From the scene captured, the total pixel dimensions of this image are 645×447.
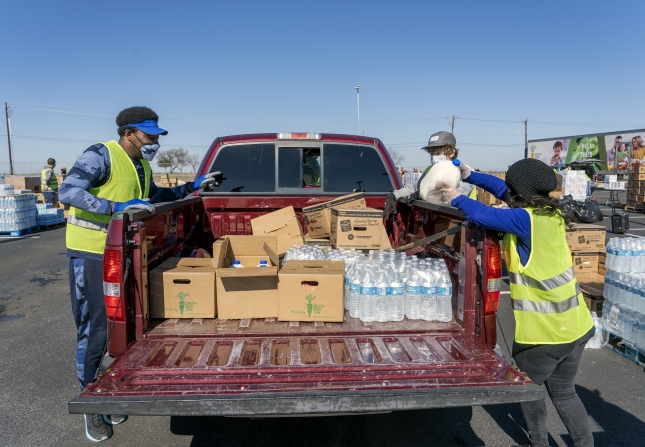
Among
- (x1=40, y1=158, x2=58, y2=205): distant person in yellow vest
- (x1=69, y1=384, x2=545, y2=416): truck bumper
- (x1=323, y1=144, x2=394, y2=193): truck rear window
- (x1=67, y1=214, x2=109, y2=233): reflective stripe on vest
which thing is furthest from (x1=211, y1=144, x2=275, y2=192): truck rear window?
(x1=40, y1=158, x2=58, y2=205): distant person in yellow vest

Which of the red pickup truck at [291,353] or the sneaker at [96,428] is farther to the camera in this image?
the sneaker at [96,428]

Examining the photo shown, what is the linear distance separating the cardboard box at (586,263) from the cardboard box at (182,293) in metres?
5.70

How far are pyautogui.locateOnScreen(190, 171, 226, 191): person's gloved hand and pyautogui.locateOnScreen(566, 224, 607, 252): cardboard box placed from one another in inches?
196

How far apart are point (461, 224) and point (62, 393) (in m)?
3.71

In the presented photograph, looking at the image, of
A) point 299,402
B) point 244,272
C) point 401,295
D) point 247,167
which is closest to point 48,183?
point 247,167

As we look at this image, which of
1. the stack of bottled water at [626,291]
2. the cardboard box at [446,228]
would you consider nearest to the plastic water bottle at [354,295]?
the cardboard box at [446,228]

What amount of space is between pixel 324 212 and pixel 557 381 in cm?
267

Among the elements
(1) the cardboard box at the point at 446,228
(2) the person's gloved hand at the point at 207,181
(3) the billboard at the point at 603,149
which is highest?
(3) the billboard at the point at 603,149

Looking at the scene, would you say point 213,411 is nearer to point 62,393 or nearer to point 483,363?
point 483,363

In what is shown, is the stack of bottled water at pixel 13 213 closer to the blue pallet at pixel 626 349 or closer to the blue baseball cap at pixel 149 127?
the blue baseball cap at pixel 149 127

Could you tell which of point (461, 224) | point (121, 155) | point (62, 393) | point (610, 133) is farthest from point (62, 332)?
point (610, 133)

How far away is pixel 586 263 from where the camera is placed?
22.7ft

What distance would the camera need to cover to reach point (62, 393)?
4.22m

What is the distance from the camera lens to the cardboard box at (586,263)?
271 inches
